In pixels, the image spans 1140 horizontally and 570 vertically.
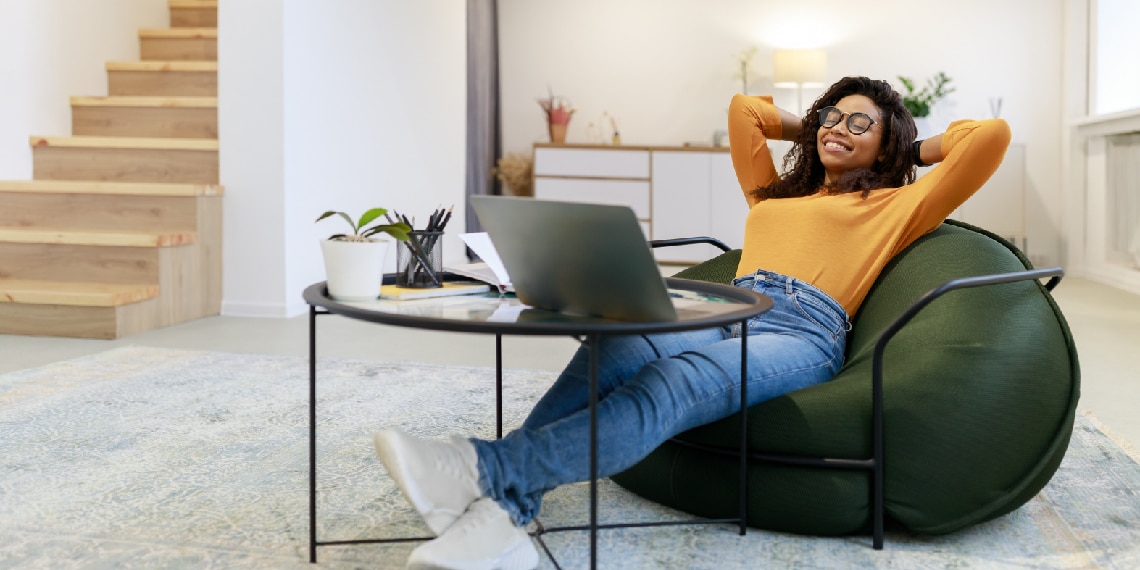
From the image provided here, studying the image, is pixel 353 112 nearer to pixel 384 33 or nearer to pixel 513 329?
pixel 384 33

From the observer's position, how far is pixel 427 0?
638 cm

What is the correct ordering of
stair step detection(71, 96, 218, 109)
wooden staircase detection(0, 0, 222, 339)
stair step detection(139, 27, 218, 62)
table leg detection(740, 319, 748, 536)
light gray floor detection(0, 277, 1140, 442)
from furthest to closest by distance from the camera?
stair step detection(139, 27, 218, 62) → stair step detection(71, 96, 218, 109) → wooden staircase detection(0, 0, 222, 339) → light gray floor detection(0, 277, 1140, 442) → table leg detection(740, 319, 748, 536)

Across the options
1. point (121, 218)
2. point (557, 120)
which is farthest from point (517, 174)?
point (121, 218)

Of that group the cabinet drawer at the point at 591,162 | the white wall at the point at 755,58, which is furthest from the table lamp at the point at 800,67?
the cabinet drawer at the point at 591,162

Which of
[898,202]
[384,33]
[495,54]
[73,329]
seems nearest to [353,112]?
[384,33]

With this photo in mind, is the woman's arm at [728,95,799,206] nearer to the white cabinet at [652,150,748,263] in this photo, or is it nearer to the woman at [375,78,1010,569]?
the woman at [375,78,1010,569]

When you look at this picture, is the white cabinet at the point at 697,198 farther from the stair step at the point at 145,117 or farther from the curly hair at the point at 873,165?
the curly hair at the point at 873,165

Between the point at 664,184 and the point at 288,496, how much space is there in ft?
18.4

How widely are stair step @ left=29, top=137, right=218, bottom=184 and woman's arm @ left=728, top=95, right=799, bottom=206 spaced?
296 cm

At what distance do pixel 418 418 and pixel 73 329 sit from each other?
201cm

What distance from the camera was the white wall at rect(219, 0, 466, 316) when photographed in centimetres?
468

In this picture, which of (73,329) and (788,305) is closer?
(788,305)

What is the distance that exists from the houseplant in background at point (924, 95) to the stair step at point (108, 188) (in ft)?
14.7

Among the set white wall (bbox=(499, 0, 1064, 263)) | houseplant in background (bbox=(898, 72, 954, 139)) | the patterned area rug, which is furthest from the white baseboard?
houseplant in background (bbox=(898, 72, 954, 139))
